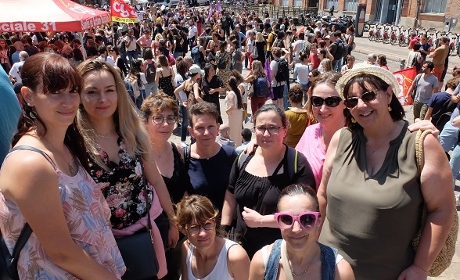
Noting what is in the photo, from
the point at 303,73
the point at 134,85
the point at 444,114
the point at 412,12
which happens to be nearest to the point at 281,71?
→ the point at 303,73

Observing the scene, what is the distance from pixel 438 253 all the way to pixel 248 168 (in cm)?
123

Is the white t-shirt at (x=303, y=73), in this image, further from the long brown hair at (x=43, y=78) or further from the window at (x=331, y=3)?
the window at (x=331, y=3)

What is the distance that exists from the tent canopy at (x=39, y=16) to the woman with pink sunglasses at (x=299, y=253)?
20.5 ft

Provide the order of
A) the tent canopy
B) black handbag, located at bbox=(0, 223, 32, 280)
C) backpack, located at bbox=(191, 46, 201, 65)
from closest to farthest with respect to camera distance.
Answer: black handbag, located at bbox=(0, 223, 32, 280) < the tent canopy < backpack, located at bbox=(191, 46, 201, 65)

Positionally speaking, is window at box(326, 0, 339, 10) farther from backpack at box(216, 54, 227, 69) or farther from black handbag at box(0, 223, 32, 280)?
black handbag at box(0, 223, 32, 280)

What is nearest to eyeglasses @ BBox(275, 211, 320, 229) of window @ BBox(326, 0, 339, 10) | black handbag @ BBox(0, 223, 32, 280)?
black handbag @ BBox(0, 223, 32, 280)

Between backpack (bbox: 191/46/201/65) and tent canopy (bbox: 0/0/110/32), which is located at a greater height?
tent canopy (bbox: 0/0/110/32)

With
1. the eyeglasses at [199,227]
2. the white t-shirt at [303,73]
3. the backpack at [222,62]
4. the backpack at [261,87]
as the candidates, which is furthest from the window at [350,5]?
the eyeglasses at [199,227]

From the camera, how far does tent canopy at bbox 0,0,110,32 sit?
657 centimetres

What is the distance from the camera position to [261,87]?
7.60 m

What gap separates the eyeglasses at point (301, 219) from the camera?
1823mm

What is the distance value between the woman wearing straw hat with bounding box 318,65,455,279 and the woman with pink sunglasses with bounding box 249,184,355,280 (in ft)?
0.92

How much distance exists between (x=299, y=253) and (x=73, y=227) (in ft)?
3.40

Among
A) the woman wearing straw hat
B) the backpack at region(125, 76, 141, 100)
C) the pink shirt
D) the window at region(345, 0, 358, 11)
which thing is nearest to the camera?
the woman wearing straw hat
